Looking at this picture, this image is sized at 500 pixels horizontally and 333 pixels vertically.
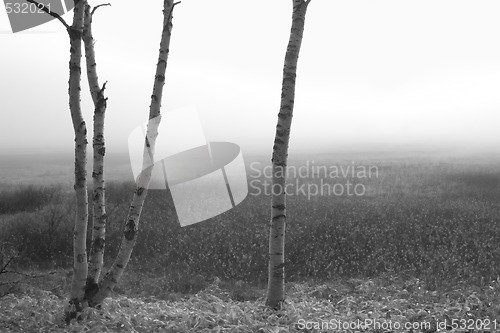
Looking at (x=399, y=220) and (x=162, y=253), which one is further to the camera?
(x=399, y=220)

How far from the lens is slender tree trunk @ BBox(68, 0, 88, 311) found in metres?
6.30

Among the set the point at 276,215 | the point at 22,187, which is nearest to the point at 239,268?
the point at 276,215

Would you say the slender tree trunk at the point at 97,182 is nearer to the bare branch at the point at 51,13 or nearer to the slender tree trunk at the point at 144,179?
the slender tree trunk at the point at 144,179

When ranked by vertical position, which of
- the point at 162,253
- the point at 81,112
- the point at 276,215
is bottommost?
the point at 162,253

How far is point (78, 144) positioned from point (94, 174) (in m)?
0.57

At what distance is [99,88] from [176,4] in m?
1.98

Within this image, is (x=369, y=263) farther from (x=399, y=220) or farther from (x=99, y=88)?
(x=99, y=88)

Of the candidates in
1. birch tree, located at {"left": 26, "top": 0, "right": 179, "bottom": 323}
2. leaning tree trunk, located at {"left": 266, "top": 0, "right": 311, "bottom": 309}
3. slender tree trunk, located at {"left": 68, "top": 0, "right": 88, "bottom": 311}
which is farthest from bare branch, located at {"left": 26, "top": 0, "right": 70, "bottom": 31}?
leaning tree trunk, located at {"left": 266, "top": 0, "right": 311, "bottom": 309}

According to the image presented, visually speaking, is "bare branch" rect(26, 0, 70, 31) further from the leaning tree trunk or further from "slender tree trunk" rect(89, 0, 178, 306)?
the leaning tree trunk

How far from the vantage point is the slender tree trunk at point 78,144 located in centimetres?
630

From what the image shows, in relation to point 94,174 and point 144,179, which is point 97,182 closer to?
point 94,174

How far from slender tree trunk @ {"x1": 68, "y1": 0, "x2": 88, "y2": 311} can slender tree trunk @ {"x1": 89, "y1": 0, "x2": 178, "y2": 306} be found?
44 cm

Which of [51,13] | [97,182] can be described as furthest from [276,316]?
[51,13]

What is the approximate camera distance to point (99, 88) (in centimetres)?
699
